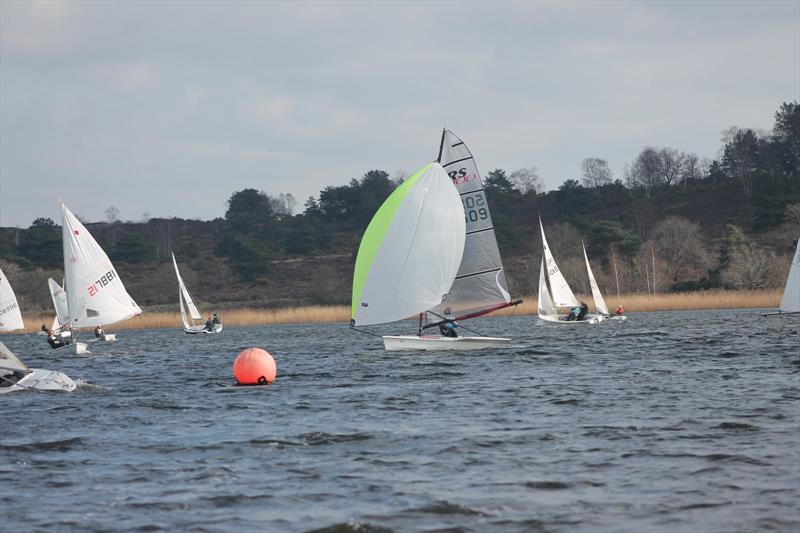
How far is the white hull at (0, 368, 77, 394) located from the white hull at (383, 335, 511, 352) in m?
10.0

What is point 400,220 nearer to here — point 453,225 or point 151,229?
point 453,225

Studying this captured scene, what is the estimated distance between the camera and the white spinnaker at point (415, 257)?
3005 centimetres

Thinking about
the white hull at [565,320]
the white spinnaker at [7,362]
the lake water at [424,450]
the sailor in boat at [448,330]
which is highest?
the white spinnaker at [7,362]

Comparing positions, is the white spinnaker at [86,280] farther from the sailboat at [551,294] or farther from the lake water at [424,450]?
the sailboat at [551,294]

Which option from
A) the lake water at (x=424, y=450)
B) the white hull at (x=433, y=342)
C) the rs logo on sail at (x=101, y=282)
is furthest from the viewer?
the rs logo on sail at (x=101, y=282)

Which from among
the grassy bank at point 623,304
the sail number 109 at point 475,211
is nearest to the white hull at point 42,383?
the sail number 109 at point 475,211

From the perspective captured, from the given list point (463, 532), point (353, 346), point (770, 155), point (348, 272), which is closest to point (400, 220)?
point (353, 346)

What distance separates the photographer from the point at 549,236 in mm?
104938

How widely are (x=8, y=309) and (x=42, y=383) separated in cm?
3048

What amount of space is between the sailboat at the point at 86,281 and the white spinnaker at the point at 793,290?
26077 millimetres

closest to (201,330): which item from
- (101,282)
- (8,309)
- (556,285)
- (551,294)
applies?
(8,309)

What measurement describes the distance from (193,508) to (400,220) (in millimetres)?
19517

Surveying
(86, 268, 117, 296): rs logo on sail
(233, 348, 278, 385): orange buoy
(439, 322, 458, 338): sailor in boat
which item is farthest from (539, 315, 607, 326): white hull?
(233, 348, 278, 385): orange buoy

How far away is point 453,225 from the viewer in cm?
3103
